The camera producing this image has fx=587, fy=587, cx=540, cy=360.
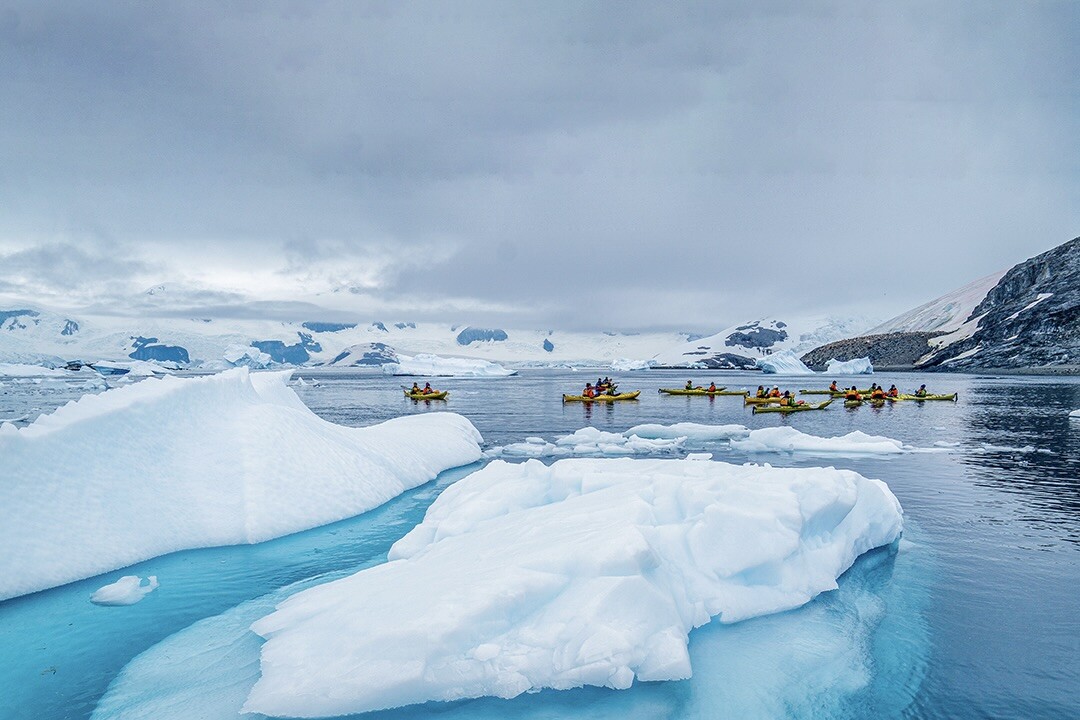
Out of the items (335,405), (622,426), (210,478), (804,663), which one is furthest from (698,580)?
(335,405)

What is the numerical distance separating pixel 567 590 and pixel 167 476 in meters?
8.46

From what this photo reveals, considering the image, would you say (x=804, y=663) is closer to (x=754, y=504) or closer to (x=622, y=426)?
(x=754, y=504)

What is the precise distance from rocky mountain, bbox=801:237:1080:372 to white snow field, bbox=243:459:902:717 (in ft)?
304

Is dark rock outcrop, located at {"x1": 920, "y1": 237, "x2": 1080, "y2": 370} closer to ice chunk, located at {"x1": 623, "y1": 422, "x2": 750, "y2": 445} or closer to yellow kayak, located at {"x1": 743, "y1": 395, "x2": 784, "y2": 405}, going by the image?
yellow kayak, located at {"x1": 743, "y1": 395, "x2": 784, "y2": 405}

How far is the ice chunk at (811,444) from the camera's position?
2106 centimetres

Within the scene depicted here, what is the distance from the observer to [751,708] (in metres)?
5.75

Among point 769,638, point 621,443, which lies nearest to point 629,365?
point 621,443

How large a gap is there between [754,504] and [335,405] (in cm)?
4122

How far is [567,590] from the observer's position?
6.34 m

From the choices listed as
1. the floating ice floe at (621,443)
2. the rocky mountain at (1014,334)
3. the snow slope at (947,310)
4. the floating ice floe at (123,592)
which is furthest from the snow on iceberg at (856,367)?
the floating ice floe at (123,592)

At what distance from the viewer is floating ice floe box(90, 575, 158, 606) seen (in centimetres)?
852

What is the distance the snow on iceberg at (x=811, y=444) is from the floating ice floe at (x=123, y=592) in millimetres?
18372

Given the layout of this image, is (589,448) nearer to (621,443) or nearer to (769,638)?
(621,443)

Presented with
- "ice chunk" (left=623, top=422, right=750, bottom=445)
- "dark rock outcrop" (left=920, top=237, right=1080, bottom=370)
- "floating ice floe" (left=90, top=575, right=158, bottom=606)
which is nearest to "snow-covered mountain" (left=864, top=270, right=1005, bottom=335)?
"dark rock outcrop" (left=920, top=237, right=1080, bottom=370)
